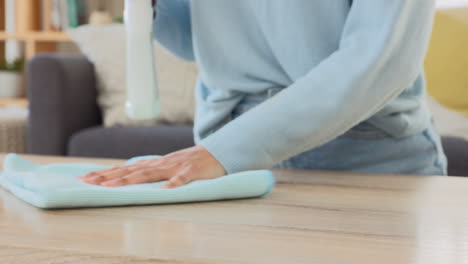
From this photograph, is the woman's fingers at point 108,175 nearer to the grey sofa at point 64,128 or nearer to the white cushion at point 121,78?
the grey sofa at point 64,128

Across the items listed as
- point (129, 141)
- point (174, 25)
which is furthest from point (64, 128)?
point (174, 25)

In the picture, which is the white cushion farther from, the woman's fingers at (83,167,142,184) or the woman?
the woman's fingers at (83,167,142,184)

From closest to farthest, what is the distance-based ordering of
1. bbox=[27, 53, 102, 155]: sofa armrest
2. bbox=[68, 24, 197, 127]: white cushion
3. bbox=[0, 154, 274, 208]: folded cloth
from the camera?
bbox=[0, 154, 274, 208]: folded cloth, bbox=[27, 53, 102, 155]: sofa armrest, bbox=[68, 24, 197, 127]: white cushion

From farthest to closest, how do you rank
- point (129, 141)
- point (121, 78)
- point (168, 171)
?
point (121, 78), point (129, 141), point (168, 171)

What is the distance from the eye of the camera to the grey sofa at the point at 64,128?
96.2 inches

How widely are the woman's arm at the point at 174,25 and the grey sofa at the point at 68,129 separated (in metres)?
1.26

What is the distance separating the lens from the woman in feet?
2.40

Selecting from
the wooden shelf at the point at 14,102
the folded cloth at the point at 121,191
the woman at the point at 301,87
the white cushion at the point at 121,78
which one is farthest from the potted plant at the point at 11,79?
the folded cloth at the point at 121,191

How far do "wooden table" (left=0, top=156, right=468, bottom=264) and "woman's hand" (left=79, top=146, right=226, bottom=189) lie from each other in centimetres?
7

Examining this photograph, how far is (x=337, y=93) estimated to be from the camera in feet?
2.46

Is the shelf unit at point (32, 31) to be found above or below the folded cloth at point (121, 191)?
below

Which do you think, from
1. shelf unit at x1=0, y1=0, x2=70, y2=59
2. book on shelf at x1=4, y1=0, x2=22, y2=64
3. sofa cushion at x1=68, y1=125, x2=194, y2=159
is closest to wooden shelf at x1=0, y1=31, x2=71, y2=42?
shelf unit at x1=0, y1=0, x2=70, y2=59

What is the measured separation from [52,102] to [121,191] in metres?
2.02

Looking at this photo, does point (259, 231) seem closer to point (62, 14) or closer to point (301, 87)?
point (301, 87)
